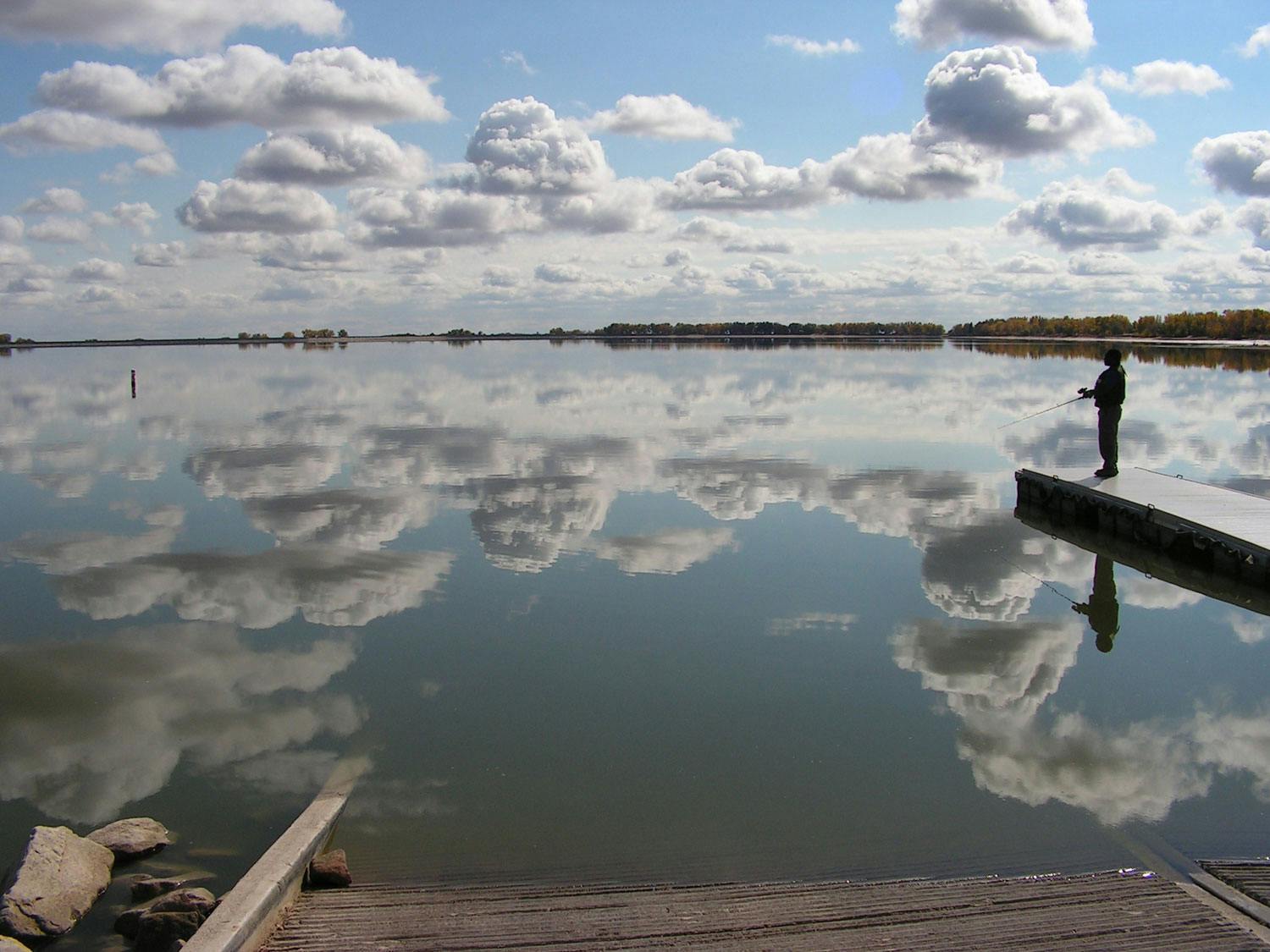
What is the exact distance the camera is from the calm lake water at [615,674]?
697 centimetres

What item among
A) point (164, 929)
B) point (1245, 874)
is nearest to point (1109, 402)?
point (1245, 874)

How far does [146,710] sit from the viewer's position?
358 inches

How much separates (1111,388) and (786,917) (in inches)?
574

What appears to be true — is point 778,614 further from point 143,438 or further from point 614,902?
point 143,438

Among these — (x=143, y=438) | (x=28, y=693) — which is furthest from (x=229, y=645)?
(x=143, y=438)

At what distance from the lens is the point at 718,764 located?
7.86 metres

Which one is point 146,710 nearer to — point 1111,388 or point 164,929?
point 164,929

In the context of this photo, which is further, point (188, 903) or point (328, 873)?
point (328, 873)

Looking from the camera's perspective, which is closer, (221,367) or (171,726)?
(171,726)

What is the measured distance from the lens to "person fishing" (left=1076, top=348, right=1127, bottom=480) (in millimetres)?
17516

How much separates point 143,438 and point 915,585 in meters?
23.9

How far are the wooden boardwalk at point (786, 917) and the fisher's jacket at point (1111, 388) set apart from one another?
13.2 meters

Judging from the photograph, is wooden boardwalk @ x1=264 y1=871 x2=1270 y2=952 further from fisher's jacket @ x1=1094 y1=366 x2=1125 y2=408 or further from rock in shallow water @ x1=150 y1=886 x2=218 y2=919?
fisher's jacket @ x1=1094 y1=366 x2=1125 y2=408

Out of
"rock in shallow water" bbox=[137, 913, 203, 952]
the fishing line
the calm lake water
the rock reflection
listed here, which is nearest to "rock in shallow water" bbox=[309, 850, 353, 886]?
the calm lake water
